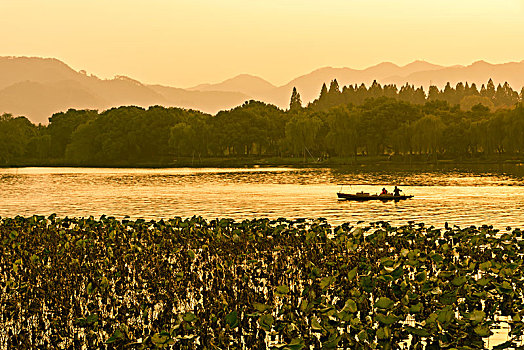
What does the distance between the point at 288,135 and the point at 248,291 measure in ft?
447

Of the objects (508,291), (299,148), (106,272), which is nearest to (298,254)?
(106,272)

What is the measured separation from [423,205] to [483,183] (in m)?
29.2

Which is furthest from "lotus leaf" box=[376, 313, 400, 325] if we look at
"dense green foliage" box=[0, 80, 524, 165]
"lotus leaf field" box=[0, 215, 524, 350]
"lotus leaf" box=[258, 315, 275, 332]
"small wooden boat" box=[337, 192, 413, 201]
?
"dense green foliage" box=[0, 80, 524, 165]

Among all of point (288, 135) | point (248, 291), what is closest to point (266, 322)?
point (248, 291)

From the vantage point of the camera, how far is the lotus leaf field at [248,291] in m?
13.6

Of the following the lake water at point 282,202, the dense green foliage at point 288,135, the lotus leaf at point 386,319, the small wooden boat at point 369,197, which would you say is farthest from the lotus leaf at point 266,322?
the dense green foliage at point 288,135

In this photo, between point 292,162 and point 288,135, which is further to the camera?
point 292,162

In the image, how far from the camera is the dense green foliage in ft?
461

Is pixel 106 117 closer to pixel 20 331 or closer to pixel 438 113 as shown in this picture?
pixel 438 113

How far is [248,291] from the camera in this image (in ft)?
61.0

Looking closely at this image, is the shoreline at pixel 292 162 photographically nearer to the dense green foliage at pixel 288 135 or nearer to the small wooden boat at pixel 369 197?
the dense green foliage at pixel 288 135

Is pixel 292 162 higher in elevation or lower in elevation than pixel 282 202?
higher

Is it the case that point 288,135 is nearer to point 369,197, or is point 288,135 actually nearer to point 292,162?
point 292,162

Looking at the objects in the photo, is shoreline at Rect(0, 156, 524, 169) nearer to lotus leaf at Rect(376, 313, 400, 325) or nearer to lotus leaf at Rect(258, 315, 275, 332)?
lotus leaf at Rect(376, 313, 400, 325)
